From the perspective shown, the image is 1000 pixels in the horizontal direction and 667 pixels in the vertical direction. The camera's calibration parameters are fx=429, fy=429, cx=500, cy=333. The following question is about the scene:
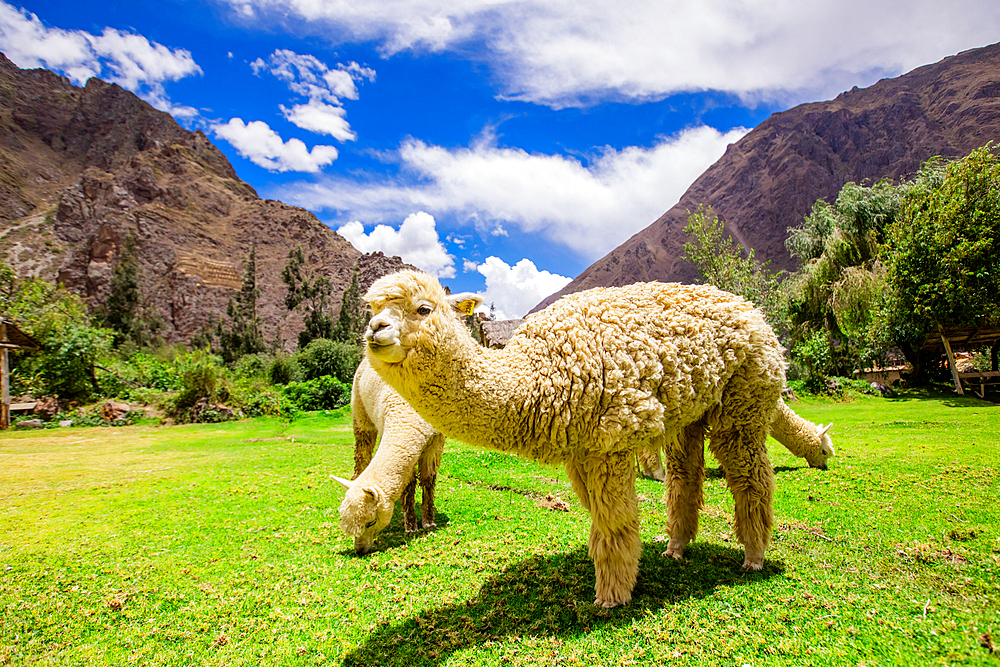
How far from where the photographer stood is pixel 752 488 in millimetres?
4387

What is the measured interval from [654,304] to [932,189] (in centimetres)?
2530

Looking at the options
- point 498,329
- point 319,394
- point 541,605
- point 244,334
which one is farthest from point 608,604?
point 244,334

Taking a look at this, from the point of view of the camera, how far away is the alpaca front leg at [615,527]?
3719 mm

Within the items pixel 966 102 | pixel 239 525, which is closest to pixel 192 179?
pixel 239 525

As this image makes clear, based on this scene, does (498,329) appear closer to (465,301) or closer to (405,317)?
(465,301)

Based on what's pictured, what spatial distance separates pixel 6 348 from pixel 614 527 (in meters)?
25.4

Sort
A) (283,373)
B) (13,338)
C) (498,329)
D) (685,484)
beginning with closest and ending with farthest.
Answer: (685,484) < (13,338) < (498,329) < (283,373)

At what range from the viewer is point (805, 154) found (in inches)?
3664

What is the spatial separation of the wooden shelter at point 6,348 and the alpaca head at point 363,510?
21.9 meters

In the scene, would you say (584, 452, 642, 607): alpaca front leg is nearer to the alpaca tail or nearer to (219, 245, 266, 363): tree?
the alpaca tail

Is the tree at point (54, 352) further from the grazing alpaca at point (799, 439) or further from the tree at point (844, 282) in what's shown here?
the tree at point (844, 282)

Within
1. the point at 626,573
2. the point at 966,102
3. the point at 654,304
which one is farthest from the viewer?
the point at 966,102

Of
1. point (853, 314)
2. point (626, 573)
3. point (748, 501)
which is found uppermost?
point (853, 314)

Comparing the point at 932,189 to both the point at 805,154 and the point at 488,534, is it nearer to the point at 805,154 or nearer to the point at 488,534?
the point at 488,534
